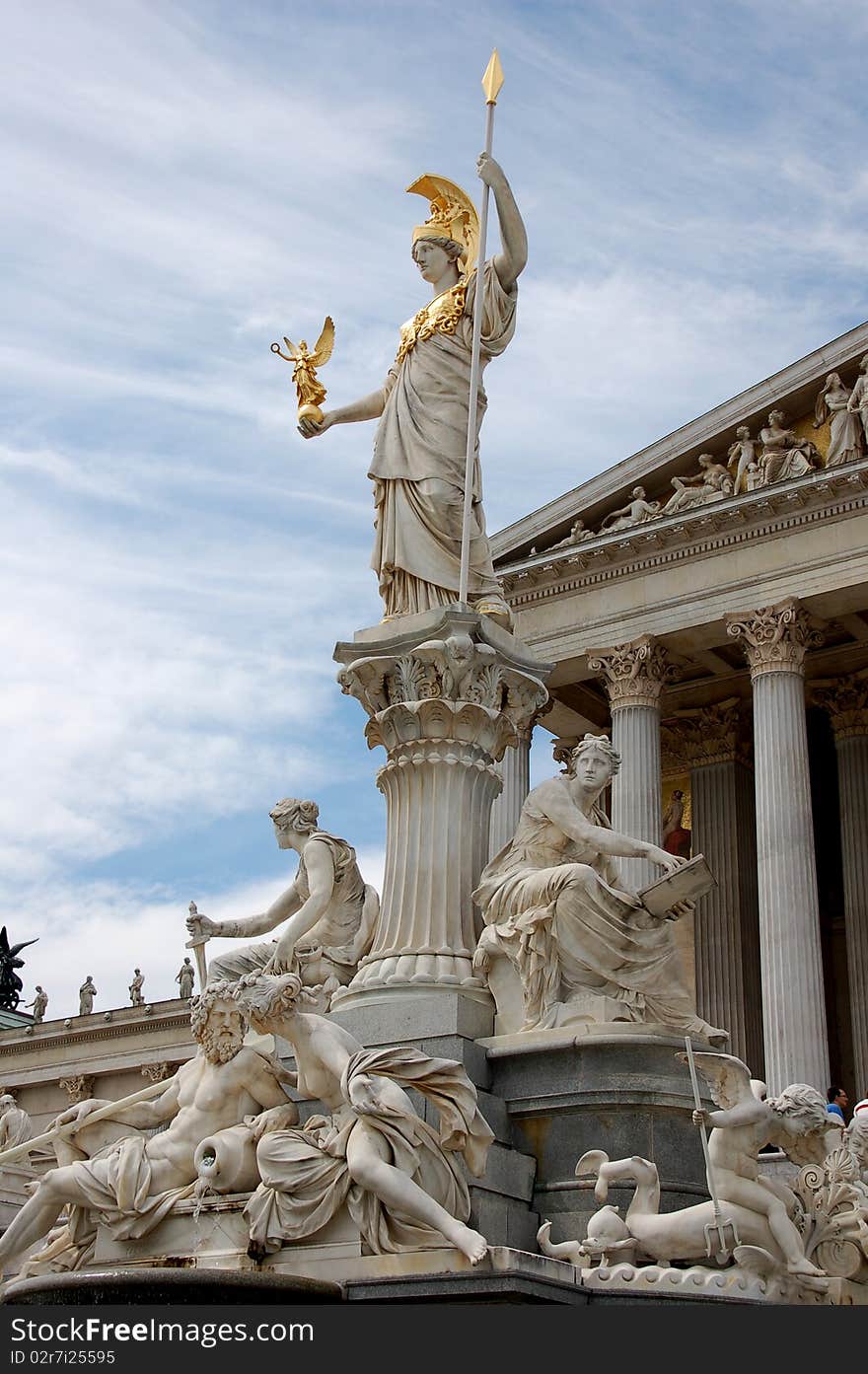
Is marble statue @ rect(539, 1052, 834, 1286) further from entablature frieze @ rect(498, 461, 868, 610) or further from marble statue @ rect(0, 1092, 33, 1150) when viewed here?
entablature frieze @ rect(498, 461, 868, 610)

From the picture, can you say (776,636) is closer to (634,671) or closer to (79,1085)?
(634,671)

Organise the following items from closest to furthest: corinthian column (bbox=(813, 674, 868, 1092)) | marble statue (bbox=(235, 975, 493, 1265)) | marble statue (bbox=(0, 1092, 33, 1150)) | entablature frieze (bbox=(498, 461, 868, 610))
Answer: marble statue (bbox=(235, 975, 493, 1265)) → marble statue (bbox=(0, 1092, 33, 1150)) → entablature frieze (bbox=(498, 461, 868, 610)) → corinthian column (bbox=(813, 674, 868, 1092))

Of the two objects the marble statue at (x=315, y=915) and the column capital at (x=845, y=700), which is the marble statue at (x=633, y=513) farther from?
the marble statue at (x=315, y=915)

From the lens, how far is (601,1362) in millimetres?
6391

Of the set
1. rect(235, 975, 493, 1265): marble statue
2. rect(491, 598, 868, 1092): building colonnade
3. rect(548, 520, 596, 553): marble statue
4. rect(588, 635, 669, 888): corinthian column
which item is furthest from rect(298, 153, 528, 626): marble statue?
rect(548, 520, 596, 553): marble statue

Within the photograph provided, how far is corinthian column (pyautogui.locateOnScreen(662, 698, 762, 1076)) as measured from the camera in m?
37.9

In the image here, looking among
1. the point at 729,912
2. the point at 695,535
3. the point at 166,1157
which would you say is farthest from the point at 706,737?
the point at 166,1157

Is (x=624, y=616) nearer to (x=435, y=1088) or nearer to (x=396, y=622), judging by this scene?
(x=396, y=622)

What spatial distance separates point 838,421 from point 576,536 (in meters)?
6.36

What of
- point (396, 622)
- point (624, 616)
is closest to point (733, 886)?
point (624, 616)

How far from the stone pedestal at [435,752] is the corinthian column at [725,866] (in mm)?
26394

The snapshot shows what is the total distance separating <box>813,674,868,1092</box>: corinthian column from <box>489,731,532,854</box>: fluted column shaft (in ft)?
24.0

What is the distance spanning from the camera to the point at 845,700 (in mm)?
39938

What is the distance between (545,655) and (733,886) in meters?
6.93
